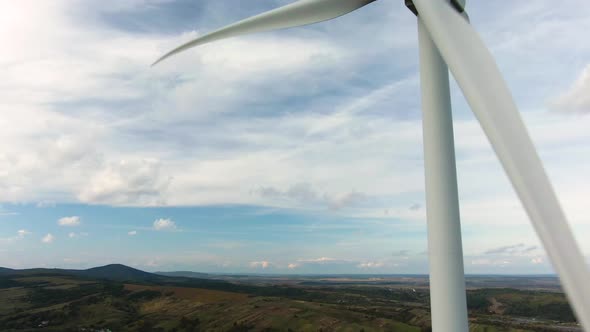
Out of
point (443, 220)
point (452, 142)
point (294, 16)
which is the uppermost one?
point (294, 16)

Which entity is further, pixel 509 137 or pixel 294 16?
pixel 294 16

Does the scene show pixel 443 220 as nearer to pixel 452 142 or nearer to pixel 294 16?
pixel 452 142

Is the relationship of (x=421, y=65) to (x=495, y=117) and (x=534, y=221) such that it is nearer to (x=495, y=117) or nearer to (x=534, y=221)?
(x=495, y=117)

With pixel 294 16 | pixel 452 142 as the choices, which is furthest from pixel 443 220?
pixel 294 16

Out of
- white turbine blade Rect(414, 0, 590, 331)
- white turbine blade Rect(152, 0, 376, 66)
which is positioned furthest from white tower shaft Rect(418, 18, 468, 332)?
white turbine blade Rect(152, 0, 376, 66)

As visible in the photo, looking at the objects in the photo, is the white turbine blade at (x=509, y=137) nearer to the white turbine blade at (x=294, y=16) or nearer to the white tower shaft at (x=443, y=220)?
the white tower shaft at (x=443, y=220)

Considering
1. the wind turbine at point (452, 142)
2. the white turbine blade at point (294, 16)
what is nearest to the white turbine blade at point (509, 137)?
the wind turbine at point (452, 142)
